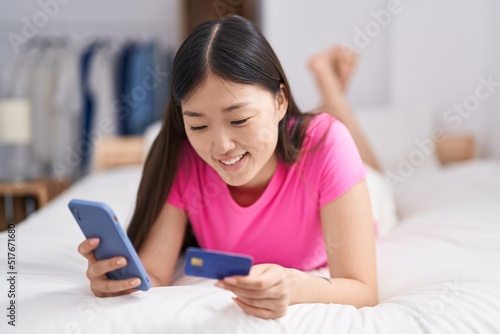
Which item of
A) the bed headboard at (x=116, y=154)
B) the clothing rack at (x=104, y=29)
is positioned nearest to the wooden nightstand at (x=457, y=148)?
the bed headboard at (x=116, y=154)

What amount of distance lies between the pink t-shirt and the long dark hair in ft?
0.09

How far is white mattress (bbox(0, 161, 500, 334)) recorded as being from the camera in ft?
2.55

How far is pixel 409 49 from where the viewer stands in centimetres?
256

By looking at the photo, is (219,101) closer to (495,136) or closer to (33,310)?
(33,310)

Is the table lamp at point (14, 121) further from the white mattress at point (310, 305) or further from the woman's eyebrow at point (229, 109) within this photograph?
the woman's eyebrow at point (229, 109)

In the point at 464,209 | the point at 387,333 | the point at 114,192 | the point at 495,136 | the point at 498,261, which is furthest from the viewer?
the point at 495,136

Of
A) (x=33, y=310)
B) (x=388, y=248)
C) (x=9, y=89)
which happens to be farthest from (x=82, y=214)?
(x=9, y=89)

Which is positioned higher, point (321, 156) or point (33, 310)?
point (321, 156)

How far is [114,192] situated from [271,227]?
85 cm

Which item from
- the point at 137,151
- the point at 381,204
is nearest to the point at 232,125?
the point at 381,204

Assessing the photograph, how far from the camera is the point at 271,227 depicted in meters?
1.10

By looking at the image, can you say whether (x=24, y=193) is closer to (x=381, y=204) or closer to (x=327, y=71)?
(x=327, y=71)

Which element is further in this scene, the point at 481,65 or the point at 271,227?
the point at 481,65

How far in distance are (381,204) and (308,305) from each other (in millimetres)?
855
